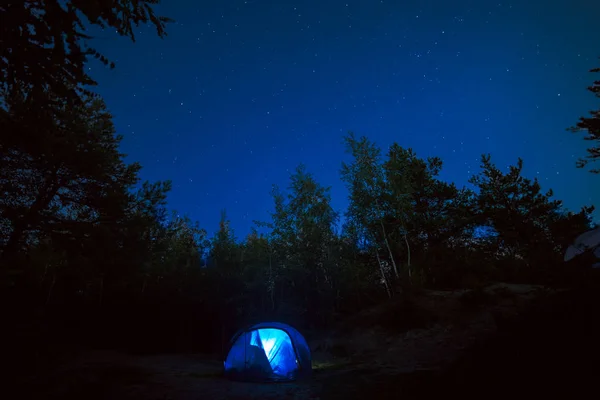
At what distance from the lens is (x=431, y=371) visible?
830cm

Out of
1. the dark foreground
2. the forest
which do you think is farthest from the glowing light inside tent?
the forest

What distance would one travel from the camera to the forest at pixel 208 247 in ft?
35.4

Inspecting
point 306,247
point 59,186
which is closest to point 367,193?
point 306,247

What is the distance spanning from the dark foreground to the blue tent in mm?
730

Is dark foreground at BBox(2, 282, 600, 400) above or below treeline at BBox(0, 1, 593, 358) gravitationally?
below

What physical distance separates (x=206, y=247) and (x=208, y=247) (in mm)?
283

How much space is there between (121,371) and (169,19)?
41.8ft

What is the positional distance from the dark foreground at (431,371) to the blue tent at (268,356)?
0.73 meters

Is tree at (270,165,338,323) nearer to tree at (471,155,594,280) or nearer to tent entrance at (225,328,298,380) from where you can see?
tent entrance at (225,328,298,380)

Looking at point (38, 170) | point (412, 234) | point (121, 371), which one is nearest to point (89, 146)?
point (38, 170)

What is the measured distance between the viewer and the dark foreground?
14.6 feet

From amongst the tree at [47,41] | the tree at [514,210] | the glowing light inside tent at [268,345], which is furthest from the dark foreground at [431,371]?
the tree at [514,210]

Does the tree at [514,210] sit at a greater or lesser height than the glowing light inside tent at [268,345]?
greater

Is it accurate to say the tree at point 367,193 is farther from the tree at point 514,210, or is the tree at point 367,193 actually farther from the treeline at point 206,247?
the tree at point 514,210
